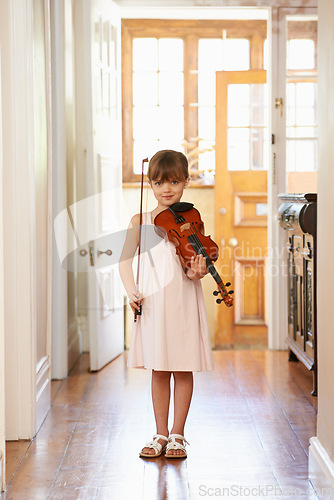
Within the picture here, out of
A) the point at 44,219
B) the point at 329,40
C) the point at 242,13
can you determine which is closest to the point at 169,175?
the point at 329,40

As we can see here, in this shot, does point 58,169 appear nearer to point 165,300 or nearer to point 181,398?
point 165,300

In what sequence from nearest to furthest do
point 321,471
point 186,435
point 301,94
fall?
point 321,471
point 186,435
point 301,94

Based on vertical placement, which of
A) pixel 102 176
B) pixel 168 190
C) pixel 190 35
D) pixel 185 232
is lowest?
pixel 185 232

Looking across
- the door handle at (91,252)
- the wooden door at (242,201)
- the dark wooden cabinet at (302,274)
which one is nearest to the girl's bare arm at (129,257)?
the dark wooden cabinet at (302,274)

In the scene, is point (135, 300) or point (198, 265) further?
point (135, 300)

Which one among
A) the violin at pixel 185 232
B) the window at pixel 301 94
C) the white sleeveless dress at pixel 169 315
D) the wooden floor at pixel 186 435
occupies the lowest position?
the wooden floor at pixel 186 435

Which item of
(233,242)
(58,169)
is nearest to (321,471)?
(58,169)

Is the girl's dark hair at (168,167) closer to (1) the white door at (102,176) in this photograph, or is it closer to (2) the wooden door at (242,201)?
(1) the white door at (102,176)

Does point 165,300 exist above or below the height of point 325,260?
below

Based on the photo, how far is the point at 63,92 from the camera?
4051 millimetres

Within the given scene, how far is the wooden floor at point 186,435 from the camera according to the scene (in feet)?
7.83

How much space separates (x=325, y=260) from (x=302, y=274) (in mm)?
1702

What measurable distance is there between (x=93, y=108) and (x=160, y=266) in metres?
1.84

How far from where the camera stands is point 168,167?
261cm
